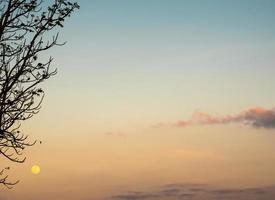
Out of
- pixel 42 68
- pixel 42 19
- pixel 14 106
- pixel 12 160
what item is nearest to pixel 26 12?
pixel 42 19

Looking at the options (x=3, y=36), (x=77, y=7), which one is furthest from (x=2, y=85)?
(x=77, y=7)

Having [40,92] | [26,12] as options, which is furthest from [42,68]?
[26,12]

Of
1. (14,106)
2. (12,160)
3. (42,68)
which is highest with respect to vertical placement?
(42,68)

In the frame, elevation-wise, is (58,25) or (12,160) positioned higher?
(58,25)

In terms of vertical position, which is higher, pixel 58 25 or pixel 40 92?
pixel 58 25

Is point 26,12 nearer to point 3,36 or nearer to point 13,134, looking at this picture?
point 3,36

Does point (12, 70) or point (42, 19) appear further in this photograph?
point (42, 19)

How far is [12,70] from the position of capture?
22594 mm

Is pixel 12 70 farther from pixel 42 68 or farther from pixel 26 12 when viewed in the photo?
pixel 26 12

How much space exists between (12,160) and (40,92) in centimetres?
278

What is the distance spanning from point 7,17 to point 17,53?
56.0 inches

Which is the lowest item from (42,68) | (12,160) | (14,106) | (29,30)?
(12,160)

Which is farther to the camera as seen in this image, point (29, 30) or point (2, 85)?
point (29, 30)

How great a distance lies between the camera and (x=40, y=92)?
23.0m
